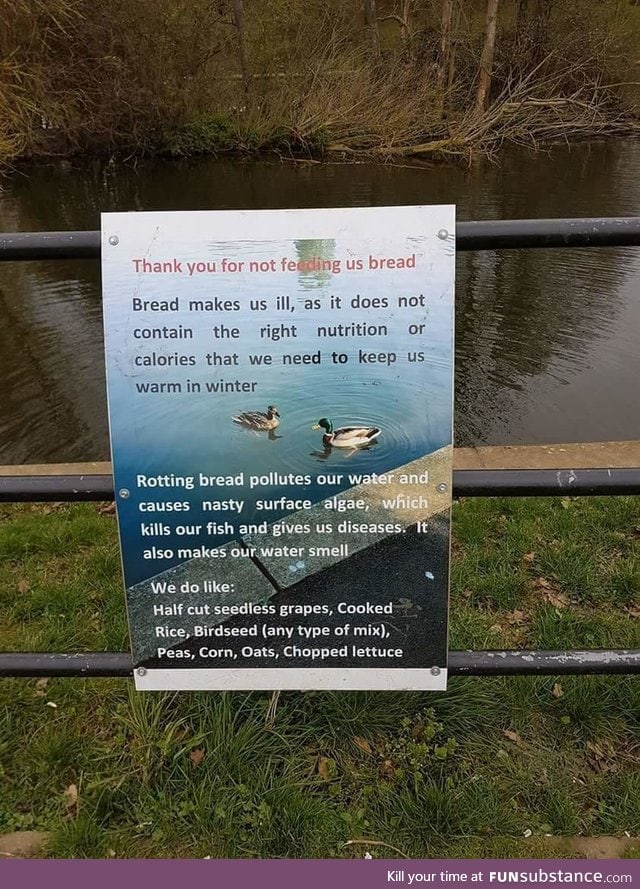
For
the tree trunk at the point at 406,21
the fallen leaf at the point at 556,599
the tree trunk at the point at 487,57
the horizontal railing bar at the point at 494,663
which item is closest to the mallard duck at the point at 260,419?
the horizontal railing bar at the point at 494,663

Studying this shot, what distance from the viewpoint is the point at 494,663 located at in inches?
72.2

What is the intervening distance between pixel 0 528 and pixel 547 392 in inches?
193

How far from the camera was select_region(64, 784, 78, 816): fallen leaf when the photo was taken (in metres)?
1.95

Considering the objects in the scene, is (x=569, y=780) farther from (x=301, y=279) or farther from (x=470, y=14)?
(x=470, y=14)

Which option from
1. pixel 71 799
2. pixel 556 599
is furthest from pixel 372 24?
pixel 71 799

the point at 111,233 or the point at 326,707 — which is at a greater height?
the point at 111,233

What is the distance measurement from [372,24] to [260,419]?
24143mm

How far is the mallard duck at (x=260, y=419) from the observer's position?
1.61m

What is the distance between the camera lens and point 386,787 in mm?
1969

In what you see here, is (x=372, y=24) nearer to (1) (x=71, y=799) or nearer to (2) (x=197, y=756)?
(2) (x=197, y=756)

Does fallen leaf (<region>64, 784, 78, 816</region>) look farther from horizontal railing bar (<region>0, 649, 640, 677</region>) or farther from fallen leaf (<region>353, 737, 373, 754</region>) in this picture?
fallen leaf (<region>353, 737, 373, 754</region>)

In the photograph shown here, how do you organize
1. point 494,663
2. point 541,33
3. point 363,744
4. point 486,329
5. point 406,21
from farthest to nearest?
point 541,33 → point 406,21 → point 486,329 → point 363,744 → point 494,663

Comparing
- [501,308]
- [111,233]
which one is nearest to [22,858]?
[111,233]

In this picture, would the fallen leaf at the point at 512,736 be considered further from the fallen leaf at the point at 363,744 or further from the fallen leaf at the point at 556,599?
the fallen leaf at the point at 556,599
